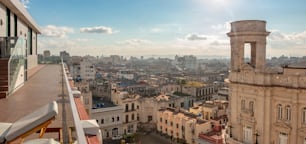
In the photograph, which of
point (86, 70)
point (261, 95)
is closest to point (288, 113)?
point (261, 95)

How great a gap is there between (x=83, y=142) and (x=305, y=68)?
38.4 feet

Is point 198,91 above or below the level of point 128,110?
above

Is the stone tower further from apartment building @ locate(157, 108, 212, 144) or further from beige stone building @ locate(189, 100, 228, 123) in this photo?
beige stone building @ locate(189, 100, 228, 123)

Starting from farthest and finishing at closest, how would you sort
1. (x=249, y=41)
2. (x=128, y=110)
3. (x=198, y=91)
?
(x=198, y=91) < (x=128, y=110) < (x=249, y=41)

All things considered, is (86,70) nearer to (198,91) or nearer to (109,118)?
(198,91)

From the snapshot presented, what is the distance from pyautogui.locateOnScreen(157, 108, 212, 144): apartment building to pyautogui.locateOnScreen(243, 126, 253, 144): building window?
1068 cm

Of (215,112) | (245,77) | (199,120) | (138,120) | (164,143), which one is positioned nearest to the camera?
(245,77)

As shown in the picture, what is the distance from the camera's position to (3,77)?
673cm

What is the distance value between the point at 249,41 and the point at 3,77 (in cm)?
941

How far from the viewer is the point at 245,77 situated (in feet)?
39.1

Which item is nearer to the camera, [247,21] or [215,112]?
[247,21]

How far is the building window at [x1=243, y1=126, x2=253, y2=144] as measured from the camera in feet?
38.9

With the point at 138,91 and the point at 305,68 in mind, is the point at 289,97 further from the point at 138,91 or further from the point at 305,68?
the point at 138,91

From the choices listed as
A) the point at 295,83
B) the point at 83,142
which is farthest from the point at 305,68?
the point at 83,142
